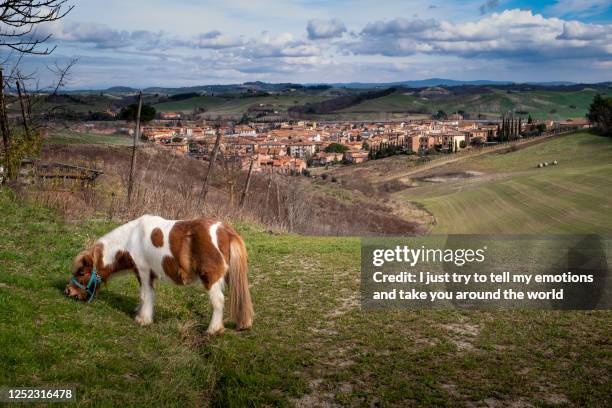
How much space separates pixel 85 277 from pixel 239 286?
240 cm

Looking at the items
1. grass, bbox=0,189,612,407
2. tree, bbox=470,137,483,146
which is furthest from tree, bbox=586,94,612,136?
grass, bbox=0,189,612,407

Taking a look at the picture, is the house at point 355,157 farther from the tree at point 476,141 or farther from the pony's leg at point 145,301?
the pony's leg at point 145,301

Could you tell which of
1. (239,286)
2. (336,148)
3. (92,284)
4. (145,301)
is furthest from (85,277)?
(336,148)

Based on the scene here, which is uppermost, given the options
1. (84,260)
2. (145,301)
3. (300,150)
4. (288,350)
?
(84,260)

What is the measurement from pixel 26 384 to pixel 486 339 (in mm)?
5698

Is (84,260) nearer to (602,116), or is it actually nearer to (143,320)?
(143,320)

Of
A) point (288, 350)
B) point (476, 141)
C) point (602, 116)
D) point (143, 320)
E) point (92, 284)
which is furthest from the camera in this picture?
point (476, 141)

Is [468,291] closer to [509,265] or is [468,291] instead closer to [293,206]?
[509,265]

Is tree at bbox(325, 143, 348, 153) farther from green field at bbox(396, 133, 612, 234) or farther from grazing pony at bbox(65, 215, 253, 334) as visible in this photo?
grazing pony at bbox(65, 215, 253, 334)

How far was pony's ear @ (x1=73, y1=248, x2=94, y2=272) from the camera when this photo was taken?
7.97 metres

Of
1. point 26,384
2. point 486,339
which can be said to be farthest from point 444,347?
point 26,384

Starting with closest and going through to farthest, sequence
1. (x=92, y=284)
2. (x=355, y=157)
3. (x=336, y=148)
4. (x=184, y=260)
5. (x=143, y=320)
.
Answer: (x=184, y=260)
(x=143, y=320)
(x=92, y=284)
(x=355, y=157)
(x=336, y=148)

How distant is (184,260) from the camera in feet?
24.2

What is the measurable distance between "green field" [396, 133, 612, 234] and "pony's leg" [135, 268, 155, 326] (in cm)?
4229
